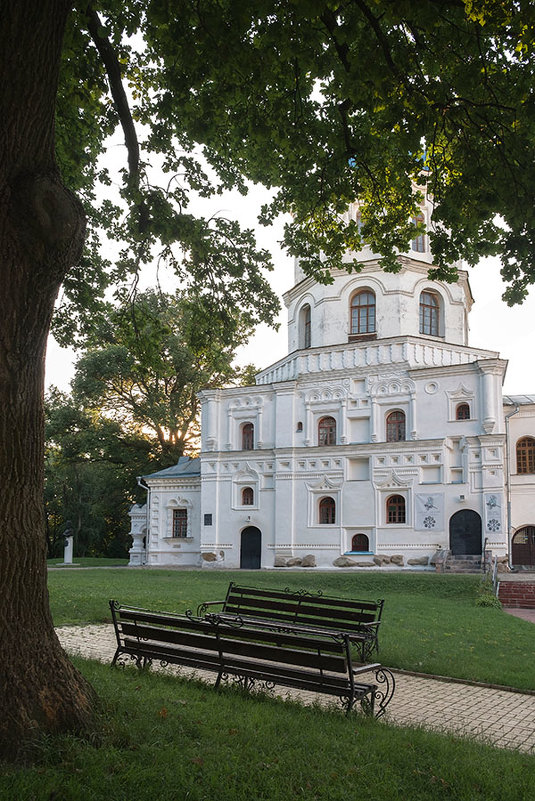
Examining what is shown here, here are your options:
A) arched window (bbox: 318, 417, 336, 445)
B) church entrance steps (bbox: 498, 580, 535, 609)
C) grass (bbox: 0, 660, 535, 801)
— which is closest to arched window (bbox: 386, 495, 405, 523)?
arched window (bbox: 318, 417, 336, 445)

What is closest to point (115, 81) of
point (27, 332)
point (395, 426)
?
point (27, 332)

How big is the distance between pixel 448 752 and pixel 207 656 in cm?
289

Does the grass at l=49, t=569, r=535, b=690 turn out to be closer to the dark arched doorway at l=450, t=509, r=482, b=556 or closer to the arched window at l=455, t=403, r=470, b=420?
the dark arched doorway at l=450, t=509, r=482, b=556

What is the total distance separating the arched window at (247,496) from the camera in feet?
111

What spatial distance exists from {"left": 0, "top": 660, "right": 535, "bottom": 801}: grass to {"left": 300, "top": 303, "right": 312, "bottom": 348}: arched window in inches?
1189

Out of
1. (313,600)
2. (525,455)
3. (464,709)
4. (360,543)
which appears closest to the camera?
(464,709)

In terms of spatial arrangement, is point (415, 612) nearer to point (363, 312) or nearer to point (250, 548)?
point (250, 548)

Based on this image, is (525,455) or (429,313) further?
(429,313)

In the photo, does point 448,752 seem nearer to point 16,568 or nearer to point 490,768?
point 490,768

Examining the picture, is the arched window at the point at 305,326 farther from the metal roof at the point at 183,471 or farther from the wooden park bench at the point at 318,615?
the wooden park bench at the point at 318,615

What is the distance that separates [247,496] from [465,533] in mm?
10650

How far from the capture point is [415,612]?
1541 cm

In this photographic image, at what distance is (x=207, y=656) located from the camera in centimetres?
729

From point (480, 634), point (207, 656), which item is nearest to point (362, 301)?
point (480, 634)
